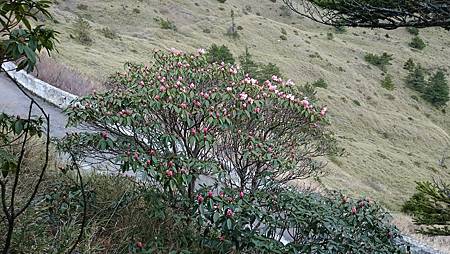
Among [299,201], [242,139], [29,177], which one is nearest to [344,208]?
[299,201]

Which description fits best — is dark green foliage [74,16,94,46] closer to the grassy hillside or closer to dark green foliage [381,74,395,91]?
the grassy hillside

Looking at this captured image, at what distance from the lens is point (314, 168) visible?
6.02m

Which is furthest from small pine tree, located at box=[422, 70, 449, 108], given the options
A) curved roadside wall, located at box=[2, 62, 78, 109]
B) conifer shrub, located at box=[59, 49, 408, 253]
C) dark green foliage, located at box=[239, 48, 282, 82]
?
conifer shrub, located at box=[59, 49, 408, 253]

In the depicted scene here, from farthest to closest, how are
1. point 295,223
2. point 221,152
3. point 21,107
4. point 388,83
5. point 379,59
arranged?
1. point 379,59
2. point 388,83
3. point 21,107
4. point 221,152
5. point 295,223

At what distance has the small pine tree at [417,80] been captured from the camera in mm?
43719

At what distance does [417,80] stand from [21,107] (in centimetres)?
4177

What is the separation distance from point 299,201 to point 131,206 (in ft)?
5.16

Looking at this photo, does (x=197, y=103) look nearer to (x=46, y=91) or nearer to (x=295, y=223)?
(x=295, y=223)

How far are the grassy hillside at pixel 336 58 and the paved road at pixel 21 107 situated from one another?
759cm

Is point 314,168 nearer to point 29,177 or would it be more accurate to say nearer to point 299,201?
point 299,201

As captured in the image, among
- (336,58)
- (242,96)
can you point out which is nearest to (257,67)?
(336,58)

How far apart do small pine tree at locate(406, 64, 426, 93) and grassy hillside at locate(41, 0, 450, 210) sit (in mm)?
802

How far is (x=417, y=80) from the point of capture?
146 feet

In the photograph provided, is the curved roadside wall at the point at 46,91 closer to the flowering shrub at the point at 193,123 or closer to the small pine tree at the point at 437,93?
the flowering shrub at the point at 193,123
